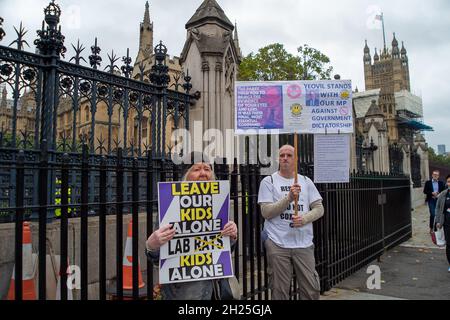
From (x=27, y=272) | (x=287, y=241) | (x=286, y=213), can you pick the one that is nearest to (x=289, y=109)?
(x=286, y=213)

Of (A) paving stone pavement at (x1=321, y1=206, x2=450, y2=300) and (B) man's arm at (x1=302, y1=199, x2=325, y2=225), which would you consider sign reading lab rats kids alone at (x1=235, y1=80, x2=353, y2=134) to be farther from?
(A) paving stone pavement at (x1=321, y1=206, x2=450, y2=300)

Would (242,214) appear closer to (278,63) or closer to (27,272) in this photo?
(27,272)

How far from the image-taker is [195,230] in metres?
2.61

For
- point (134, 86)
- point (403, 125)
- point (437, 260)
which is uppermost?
point (403, 125)

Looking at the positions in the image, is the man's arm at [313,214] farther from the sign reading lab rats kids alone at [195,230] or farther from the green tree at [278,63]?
the green tree at [278,63]

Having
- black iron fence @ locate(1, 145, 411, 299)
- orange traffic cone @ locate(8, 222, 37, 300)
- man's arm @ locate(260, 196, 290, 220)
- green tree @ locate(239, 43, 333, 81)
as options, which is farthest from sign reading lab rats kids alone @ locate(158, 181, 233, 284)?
green tree @ locate(239, 43, 333, 81)

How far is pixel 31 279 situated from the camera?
143 inches

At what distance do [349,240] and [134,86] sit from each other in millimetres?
4668

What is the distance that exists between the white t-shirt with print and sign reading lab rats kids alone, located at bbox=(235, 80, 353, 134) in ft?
2.63

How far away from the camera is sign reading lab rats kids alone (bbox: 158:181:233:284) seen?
8.26ft

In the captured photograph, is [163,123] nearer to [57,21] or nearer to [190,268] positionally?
[57,21]

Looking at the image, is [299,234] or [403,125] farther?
[403,125]

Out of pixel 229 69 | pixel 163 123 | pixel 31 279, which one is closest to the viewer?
pixel 31 279
